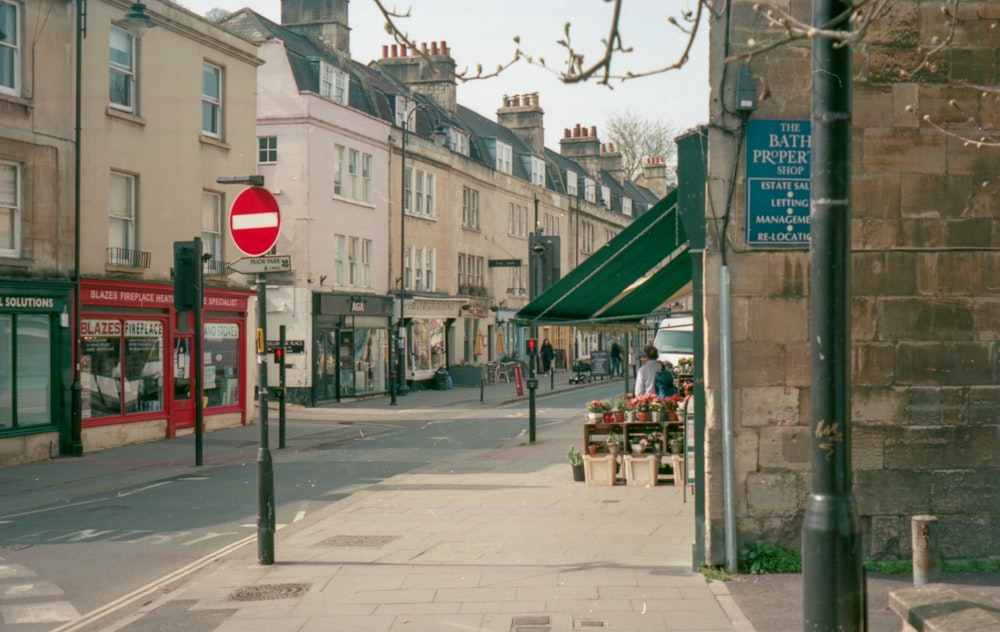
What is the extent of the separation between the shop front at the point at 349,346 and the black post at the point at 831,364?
3041 cm

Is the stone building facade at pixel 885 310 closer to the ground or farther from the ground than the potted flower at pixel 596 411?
farther from the ground

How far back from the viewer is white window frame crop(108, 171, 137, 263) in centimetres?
2316

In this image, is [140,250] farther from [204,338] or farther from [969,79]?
[969,79]

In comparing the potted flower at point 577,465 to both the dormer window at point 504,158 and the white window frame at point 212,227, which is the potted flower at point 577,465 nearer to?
the white window frame at point 212,227

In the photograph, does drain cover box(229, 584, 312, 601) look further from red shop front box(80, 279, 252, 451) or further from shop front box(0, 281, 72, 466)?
red shop front box(80, 279, 252, 451)

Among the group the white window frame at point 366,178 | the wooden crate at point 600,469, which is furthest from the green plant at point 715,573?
the white window frame at point 366,178

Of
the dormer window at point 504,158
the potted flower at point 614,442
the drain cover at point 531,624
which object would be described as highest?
the dormer window at point 504,158

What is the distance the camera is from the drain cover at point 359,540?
1088 centimetres

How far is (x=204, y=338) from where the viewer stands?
26422 mm

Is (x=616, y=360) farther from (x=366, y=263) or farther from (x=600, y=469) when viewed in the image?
(x=600, y=469)

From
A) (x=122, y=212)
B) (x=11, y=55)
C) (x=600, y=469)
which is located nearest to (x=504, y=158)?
(x=122, y=212)

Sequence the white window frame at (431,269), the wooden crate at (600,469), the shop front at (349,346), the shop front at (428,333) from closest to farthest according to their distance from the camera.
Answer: the wooden crate at (600,469), the shop front at (349,346), the shop front at (428,333), the white window frame at (431,269)

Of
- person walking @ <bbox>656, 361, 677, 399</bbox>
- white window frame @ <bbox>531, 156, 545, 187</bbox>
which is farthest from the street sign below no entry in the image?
white window frame @ <bbox>531, 156, 545, 187</bbox>

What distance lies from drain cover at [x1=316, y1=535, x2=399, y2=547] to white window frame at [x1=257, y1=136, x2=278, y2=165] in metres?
25.5
